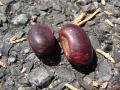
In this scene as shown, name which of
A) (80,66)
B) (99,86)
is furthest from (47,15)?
(99,86)

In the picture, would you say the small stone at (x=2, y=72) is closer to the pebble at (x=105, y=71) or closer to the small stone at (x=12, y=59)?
the small stone at (x=12, y=59)

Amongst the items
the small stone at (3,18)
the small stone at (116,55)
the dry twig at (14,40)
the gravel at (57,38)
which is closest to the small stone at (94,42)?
the gravel at (57,38)

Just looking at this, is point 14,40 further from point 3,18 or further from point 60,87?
point 60,87

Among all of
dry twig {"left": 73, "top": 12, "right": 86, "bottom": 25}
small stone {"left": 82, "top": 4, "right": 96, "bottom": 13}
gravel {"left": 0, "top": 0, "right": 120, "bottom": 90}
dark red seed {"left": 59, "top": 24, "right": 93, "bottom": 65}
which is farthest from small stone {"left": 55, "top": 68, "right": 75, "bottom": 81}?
small stone {"left": 82, "top": 4, "right": 96, "bottom": 13}

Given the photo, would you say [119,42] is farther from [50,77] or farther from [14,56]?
[14,56]

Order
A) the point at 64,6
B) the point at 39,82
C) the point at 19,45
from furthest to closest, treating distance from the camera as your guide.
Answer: the point at 64,6 → the point at 19,45 → the point at 39,82

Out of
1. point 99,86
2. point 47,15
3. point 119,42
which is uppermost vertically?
point 47,15

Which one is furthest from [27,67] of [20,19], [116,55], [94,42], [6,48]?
[116,55]
